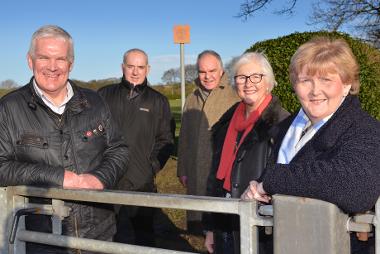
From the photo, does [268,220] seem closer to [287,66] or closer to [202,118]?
[202,118]

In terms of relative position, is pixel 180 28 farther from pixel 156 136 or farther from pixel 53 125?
pixel 53 125

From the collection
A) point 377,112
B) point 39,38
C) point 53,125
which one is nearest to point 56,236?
point 53,125

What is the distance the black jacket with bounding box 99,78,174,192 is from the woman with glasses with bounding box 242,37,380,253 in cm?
240

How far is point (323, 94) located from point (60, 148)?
144cm

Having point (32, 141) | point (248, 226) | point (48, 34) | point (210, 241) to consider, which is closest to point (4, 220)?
point (32, 141)

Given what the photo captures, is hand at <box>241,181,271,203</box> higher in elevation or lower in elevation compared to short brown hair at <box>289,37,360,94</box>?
lower

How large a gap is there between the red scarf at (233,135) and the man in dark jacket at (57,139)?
630 mm

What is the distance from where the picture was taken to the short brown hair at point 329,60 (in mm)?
2299

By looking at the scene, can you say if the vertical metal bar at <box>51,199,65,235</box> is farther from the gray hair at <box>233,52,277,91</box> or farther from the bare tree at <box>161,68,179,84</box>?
the bare tree at <box>161,68,179,84</box>

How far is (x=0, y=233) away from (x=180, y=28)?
6.49m

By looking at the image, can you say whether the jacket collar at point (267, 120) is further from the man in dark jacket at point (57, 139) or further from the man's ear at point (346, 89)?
the man in dark jacket at point (57, 139)

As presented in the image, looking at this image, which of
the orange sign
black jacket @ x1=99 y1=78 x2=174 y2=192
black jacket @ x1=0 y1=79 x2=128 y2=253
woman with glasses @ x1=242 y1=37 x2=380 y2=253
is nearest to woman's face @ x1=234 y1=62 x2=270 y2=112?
woman with glasses @ x1=242 y1=37 x2=380 y2=253

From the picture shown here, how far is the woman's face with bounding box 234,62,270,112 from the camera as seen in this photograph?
335 centimetres

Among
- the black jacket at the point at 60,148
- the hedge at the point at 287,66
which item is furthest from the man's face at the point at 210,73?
the hedge at the point at 287,66
